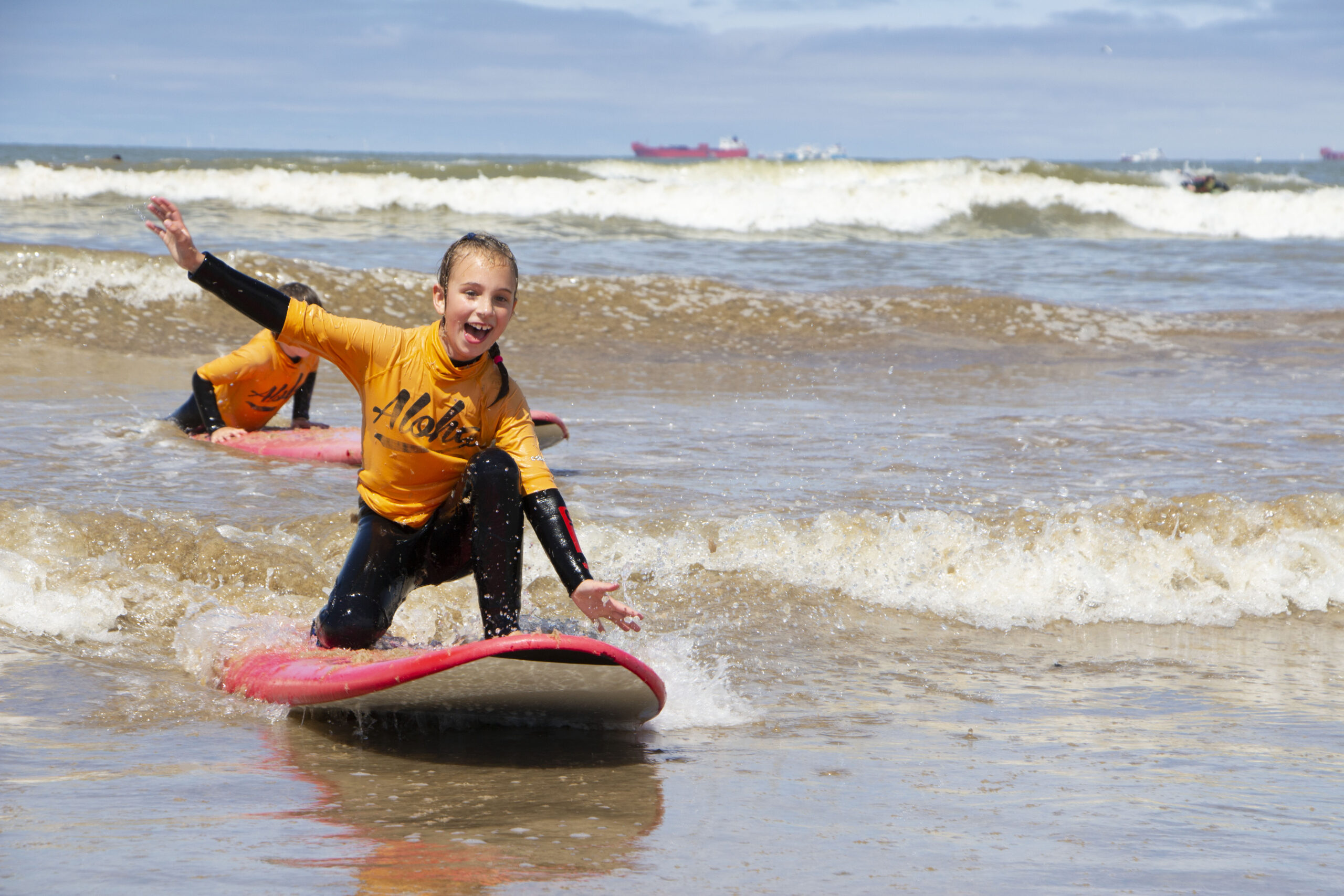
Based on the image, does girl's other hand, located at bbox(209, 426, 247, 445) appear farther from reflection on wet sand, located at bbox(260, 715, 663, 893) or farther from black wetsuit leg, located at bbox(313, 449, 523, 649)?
reflection on wet sand, located at bbox(260, 715, 663, 893)

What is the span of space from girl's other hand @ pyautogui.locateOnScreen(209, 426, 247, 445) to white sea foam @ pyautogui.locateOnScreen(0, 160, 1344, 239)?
16.4 m

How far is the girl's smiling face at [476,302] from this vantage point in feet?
11.6

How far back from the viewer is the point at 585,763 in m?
3.29

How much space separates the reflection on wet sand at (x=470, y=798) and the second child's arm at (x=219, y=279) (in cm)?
114

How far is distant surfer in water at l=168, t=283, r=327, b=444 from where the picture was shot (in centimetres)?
741

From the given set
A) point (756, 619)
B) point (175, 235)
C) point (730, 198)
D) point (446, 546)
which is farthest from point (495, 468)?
point (730, 198)

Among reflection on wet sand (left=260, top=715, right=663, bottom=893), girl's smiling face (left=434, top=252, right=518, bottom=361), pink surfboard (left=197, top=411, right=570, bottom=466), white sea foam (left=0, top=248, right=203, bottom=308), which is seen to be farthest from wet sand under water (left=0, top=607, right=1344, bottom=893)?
white sea foam (left=0, top=248, right=203, bottom=308)

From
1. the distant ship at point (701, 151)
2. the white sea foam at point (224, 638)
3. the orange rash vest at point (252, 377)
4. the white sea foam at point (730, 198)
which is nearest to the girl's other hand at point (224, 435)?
the orange rash vest at point (252, 377)

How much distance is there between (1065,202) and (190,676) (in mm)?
25846

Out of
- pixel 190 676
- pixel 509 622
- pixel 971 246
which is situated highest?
pixel 971 246

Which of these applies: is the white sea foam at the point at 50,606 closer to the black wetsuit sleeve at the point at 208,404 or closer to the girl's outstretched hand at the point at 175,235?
the girl's outstretched hand at the point at 175,235

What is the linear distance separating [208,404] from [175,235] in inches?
163

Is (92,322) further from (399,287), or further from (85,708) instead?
(85,708)

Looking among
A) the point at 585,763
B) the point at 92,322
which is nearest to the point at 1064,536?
the point at 585,763
